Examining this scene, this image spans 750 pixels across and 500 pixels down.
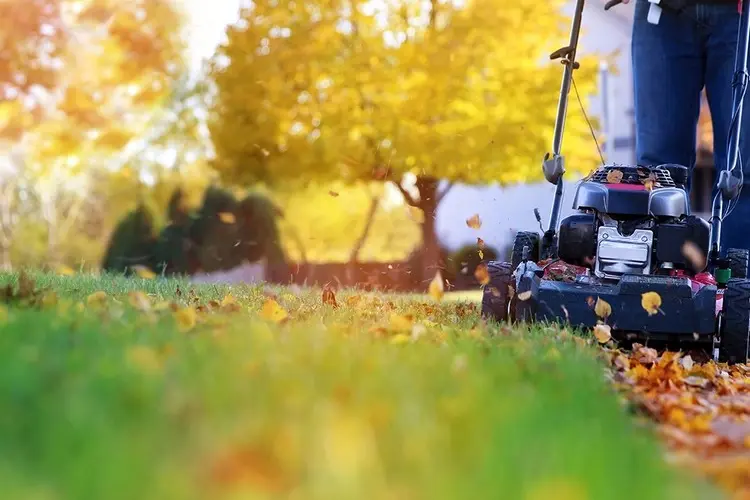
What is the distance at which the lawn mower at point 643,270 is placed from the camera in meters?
4.64

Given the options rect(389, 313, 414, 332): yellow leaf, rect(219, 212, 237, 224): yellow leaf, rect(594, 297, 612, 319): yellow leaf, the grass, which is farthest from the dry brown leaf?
the grass

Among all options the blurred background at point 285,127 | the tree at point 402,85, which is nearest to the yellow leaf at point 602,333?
the blurred background at point 285,127

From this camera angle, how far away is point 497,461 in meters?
1.69

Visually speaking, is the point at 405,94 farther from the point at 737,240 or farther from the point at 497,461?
the point at 497,461

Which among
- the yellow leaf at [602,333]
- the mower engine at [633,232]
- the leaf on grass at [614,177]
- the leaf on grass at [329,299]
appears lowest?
the leaf on grass at [329,299]

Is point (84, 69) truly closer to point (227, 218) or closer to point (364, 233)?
point (227, 218)

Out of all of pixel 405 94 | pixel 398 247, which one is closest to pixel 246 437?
pixel 405 94

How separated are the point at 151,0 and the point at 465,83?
14.9 ft

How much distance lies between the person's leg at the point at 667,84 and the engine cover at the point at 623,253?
1.02 meters

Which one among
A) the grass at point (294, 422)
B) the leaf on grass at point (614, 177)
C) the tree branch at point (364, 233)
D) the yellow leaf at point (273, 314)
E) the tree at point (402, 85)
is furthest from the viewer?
the tree branch at point (364, 233)

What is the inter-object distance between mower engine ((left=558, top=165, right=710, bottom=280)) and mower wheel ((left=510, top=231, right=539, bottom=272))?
56 centimetres

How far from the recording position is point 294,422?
1.79 meters

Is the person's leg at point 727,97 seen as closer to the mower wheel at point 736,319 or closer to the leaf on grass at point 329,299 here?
the mower wheel at point 736,319

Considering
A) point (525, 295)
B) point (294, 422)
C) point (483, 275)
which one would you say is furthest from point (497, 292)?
point (294, 422)
